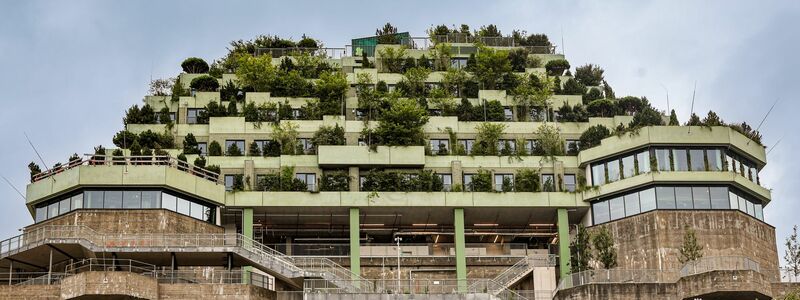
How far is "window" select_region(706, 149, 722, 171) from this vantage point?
77188 millimetres

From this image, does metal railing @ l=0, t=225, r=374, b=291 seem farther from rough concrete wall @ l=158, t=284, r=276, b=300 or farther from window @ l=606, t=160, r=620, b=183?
window @ l=606, t=160, r=620, b=183

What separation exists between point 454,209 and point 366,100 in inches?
559

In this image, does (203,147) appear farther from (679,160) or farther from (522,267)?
(679,160)

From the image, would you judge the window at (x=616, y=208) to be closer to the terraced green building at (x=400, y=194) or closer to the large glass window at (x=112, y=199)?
the terraced green building at (x=400, y=194)

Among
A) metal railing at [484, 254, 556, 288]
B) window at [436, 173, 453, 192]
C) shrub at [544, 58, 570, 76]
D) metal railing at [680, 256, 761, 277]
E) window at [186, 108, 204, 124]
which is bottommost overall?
metal railing at [680, 256, 761, 277]

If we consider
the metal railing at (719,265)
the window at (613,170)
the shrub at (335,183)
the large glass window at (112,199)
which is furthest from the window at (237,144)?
the metal railing at (719,265)

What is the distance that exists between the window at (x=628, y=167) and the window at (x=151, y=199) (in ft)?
93.7

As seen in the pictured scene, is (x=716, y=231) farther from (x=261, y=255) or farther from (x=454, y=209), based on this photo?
(x=261, y=255)

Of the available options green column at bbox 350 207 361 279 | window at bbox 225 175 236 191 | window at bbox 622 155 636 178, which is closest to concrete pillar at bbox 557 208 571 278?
window at bbox 622 155 636 178

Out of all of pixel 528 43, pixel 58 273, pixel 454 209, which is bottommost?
pixel 58 273

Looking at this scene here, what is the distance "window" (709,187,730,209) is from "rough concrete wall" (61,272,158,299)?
112 ft

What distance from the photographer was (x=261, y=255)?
7188 cm

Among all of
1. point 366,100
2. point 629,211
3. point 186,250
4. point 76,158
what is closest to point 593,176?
point 629,211

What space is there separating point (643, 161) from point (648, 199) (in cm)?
254
